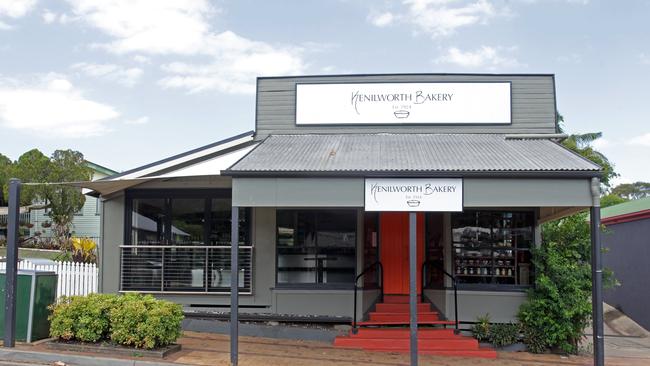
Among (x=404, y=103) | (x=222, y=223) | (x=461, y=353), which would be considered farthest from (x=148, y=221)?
(x=461, y=353)

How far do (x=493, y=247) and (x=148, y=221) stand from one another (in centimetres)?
702

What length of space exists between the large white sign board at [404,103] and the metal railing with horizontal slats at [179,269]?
10.7ft

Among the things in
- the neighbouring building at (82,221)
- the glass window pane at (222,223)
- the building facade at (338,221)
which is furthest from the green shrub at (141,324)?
the neighbouring building at (82,221)

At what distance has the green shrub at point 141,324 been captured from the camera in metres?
9.10

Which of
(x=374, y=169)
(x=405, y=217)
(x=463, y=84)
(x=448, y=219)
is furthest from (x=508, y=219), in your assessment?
(x=374, y=169)

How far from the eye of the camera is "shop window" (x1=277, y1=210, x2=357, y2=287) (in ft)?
39.3

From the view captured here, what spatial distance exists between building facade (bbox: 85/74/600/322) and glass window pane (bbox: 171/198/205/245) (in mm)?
23

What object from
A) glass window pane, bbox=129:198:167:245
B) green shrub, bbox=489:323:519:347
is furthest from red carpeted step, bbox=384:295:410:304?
glass window pane, bbox=129:198:167:245

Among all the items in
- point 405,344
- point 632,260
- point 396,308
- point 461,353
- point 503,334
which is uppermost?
point 632,260

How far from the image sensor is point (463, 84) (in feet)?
41.3

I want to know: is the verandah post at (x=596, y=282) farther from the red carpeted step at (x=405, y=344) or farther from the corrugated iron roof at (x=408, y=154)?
the red carpeted step at (x=405, y=344)

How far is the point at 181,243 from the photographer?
12.4 m

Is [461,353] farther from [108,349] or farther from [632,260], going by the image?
[632,260]

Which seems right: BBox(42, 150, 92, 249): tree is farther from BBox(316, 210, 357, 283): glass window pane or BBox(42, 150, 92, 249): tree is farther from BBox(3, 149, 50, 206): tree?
BBox(316, 210, 357, 283): glass window pane
